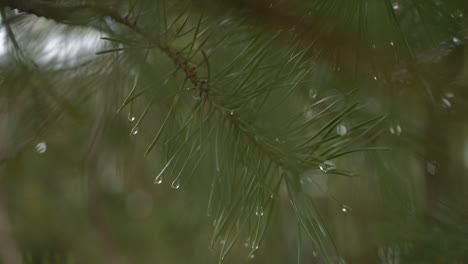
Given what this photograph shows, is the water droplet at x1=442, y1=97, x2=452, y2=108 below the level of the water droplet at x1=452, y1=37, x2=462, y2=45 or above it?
below

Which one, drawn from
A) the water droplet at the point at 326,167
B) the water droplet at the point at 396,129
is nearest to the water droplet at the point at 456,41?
the water droplet at the point at 396,129

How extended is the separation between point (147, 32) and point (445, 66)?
13.8 inches

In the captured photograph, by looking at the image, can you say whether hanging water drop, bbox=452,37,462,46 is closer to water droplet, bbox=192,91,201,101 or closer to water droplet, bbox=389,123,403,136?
water droplet, bbox=389,123,403,136

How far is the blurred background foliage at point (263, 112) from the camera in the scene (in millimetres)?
323

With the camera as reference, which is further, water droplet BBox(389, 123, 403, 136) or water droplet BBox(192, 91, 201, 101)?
water droplet BBox(389, 123, 403, 136)

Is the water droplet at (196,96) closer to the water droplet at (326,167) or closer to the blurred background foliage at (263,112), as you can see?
the blurred background foliage at (263,112)

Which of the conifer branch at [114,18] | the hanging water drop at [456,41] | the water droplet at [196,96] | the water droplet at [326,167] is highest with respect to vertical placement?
the conifer branch at [114,18]

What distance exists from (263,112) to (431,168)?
299 mm

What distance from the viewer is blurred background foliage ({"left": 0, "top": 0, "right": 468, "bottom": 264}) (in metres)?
0.32

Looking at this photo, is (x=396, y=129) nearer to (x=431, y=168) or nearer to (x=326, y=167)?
(x=431, y=168)

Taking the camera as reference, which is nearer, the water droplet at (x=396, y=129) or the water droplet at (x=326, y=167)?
the water droplet at (x=326, y=167)

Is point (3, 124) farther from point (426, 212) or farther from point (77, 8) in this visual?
point (426, 212)

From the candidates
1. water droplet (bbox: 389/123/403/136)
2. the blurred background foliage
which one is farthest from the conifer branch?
water droplet (bbox: 389/123/403/136)

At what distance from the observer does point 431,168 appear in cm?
54
